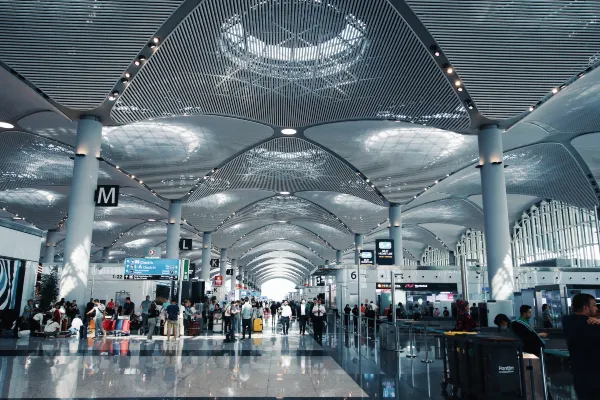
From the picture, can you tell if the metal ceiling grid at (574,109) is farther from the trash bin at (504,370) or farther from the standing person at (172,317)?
the standing person at (172,317)

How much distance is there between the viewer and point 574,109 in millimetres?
20578

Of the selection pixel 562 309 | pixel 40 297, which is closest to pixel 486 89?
pixel 562 309

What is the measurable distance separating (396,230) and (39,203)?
29.2 m

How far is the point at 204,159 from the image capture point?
93.4ft

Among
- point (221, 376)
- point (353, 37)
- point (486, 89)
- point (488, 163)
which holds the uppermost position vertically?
point (353, 37)

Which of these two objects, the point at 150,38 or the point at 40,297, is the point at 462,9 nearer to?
the point at 150,38

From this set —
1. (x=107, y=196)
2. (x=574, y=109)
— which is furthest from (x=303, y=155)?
(x=574, y=109)

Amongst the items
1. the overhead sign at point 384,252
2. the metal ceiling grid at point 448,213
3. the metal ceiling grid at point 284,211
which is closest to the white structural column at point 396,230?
the overhead sign at point 384,252

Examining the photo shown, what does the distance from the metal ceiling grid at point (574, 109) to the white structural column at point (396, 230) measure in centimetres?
1426

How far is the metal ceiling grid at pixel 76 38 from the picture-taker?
43.5 feet

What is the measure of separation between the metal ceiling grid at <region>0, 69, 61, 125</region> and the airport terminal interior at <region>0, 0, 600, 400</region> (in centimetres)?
15

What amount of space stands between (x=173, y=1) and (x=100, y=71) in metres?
4.32

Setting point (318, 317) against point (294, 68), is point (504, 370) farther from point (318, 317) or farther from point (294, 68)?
point (294, 68)

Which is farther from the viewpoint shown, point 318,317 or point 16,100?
point 318,317
